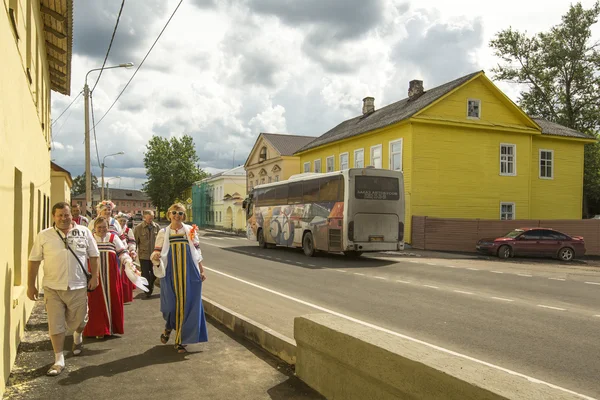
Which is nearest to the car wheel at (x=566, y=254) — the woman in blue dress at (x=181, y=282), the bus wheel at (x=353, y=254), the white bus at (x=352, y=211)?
the white bus at (x=352, y=211)

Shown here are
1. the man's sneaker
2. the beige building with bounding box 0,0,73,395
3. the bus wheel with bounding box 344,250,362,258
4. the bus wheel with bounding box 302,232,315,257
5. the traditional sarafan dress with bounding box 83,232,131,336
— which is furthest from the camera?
the bus wheel with bounding box 344,250,362,258

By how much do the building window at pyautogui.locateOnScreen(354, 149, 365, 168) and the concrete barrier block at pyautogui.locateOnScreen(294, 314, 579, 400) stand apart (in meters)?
29.7

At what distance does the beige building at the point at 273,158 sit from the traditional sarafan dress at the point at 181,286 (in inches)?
1620

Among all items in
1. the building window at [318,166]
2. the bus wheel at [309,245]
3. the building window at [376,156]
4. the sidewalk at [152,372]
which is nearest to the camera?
the sidewalk at [152,372]

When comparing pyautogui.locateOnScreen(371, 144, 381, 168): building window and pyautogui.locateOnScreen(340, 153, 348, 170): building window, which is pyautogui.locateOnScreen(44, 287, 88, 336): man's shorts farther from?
pyautogui.locateOnScreen(340, 153, 348, 170): building window

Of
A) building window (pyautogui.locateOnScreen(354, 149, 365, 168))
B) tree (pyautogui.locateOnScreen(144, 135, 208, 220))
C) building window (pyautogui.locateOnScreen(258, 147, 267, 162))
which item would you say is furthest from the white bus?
tree (pyautogui.locateOnScreen(144, 135, 208, 220))

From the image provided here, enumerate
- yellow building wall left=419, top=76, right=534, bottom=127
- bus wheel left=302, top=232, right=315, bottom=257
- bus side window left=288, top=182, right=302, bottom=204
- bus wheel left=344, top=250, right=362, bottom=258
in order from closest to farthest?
bus wheel left=302, top=232, right=315, bottom=257 < bus wheel left=344, top=250, right=362, bottom=258 < bus side window left=288, top=182, right=302, bottom=204 < yellow building wall left=419, top=76, right=534, bottom=127

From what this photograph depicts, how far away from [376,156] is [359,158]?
2.14 metres

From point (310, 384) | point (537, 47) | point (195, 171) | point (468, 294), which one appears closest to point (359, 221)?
point (468, 294)

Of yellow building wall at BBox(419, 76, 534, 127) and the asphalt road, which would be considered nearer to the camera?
the asphalt road

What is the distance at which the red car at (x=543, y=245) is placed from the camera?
23.5 metres

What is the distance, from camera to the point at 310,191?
2342 centimetres

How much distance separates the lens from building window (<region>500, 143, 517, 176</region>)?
3206 centimetres

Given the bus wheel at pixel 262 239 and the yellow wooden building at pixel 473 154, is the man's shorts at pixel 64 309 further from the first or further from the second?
the yellow wooden building at pixel 473 154
